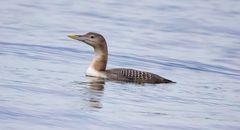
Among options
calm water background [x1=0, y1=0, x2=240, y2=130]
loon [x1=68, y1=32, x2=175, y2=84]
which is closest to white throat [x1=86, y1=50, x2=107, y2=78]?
loon [x1=68, y1=32, x2=175, y2=84]

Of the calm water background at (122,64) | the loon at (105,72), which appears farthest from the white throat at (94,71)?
the calm water background at (122,64)

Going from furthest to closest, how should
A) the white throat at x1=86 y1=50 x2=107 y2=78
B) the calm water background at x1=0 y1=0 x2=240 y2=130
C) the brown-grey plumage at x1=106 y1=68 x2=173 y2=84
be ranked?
the white throat at x1=86 y1=50 x2=107 y2=78, the brown-grey plumage at x1=106 y1=68 x2=173 y2=84, the calm water background at x1=0 y1=0 x2=240 y2=130

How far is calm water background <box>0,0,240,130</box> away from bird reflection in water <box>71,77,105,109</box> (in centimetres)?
2

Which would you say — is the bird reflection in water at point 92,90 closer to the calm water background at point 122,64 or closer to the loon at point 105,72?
the calm water background at point 122,64

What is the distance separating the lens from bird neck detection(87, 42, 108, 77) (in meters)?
17.3

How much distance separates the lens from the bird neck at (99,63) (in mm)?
17266

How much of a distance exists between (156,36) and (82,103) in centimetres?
1026

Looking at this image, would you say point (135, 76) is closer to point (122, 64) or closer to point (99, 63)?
point (99, 63)

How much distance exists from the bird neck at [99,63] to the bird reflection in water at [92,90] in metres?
A: 0.22

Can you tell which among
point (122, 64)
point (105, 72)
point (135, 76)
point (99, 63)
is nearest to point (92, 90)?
point (135, 76)

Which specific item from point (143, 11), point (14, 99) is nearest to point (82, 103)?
point (14, 99)

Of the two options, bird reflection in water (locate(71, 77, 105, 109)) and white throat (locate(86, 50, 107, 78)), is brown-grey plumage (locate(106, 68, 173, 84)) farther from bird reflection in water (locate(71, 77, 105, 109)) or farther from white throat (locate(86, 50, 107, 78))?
bird reflection in water (locate(71, 77, 105, 109))

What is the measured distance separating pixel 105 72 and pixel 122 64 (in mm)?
1868

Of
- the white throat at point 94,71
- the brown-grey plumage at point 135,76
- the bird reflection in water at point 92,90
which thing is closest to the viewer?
the bird reflection in water at point 92,90
